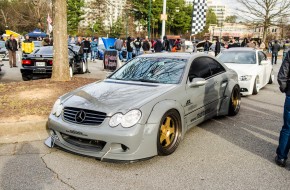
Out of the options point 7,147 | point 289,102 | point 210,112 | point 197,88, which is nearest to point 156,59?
point 197,88

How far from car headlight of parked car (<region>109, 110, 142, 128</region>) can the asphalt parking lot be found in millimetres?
585

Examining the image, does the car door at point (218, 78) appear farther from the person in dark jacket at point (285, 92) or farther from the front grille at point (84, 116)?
the front grille at point (84, 116)

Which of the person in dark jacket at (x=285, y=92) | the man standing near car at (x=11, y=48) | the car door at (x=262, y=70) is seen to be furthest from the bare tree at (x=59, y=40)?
the man standing near car at (x=11, y=48)

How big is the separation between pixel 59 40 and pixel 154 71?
15.3ft

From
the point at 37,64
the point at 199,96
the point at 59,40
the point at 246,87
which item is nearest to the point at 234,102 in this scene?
the point at 199,96

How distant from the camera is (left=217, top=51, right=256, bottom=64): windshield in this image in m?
9.64

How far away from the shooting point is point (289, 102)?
369cm

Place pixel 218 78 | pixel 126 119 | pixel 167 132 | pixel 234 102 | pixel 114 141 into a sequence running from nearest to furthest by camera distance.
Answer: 1. pixel 114 141
2. pixel 126 119
3. pixel 167 132
4. pixel 218 78
5. pixel 234 102

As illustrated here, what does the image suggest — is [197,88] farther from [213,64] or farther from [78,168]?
[78,168]

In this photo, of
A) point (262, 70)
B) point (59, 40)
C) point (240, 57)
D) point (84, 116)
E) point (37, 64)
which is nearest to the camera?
point (84, 116)

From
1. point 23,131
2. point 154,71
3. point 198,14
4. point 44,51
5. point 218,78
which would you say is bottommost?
point 23,131

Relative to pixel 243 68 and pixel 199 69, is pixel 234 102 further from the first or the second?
pixel 243 68

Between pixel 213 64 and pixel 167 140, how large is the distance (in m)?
2.36

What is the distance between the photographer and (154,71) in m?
5.09
